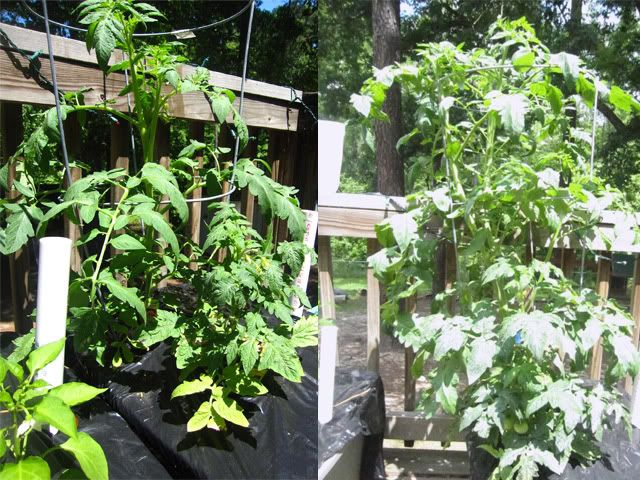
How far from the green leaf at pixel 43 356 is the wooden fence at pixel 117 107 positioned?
48 centimetres

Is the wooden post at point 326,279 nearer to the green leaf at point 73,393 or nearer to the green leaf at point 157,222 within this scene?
the green leaf at point 157,222

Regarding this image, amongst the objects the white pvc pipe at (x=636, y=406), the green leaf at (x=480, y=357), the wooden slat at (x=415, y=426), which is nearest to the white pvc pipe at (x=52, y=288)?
the green leaf at (x=480, y=357)

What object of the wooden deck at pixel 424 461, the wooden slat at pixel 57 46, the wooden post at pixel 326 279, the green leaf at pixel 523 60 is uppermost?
the wooden slat at pixel 57 46

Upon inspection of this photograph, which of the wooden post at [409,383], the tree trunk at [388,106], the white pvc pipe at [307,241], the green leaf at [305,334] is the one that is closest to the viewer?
the tree trunk at [388,106]

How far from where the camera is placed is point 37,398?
628 millimetres

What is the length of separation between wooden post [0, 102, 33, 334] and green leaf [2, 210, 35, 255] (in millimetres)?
261

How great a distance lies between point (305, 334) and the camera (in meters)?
1.07

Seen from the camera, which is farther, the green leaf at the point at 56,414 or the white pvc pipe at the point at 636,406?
the white pvc pipe at the point at 636,406

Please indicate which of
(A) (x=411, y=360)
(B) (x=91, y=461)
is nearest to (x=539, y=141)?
(A) (x=411, y=360)

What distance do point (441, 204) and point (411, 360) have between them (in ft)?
1.35

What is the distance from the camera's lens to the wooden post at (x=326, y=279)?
99 cm

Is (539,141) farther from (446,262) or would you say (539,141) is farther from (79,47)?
(79,47)

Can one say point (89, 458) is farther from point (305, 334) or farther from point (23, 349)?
point (305, 334)

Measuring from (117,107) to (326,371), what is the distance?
66 centimetres
